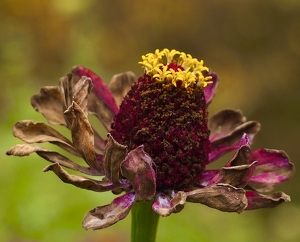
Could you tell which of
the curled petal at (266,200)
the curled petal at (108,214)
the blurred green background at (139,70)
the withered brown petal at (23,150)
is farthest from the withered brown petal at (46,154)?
the blurred green background at (139,70)

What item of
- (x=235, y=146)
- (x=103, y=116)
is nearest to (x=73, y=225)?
(x=103, y=116)

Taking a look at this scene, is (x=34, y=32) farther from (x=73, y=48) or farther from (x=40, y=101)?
(x=40, y=101)

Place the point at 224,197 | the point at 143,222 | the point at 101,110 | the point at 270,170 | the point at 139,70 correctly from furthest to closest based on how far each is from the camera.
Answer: the point at 139,70 → the point at 101,110 → the point at 270,170 → the point at 143,222 → the point at 224,197

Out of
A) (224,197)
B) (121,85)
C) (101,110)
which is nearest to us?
(224,197)

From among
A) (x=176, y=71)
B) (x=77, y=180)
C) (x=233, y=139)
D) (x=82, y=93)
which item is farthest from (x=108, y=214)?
(x=233, y=139)

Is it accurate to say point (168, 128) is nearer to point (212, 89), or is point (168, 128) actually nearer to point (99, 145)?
point (99, 145)

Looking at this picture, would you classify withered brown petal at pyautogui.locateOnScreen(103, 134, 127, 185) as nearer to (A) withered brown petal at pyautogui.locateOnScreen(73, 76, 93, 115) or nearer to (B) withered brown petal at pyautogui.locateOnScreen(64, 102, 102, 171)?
(B) withered brown petal at pyautogui.locateOnScreen(64, 102, 102, 171)

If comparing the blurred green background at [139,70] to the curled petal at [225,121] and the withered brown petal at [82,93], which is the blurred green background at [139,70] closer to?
the curled petal at [225,121]
